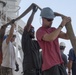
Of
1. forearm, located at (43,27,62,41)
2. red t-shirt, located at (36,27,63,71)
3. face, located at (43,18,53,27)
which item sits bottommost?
red t-shirt, located at (36,27,63,71)

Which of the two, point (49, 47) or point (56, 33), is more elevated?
point (56, 33)

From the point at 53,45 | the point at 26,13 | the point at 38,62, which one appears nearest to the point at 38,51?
the point at 38,62

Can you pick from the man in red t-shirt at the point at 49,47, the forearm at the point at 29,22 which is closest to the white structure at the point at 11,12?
the forearm at the point at 29,22

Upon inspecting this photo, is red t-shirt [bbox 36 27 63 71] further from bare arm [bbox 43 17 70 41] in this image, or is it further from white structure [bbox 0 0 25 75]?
white structure [bbox 0 0 25 75]

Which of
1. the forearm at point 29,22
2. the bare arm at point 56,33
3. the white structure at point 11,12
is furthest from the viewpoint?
the white structure at point 11,12

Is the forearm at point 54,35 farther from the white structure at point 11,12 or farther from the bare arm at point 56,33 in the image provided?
the white structure at point 11,12

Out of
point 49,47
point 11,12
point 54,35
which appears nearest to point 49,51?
point 49,47

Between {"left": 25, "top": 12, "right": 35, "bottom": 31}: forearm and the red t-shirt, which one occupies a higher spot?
{"left": 25, "top": 12, "right": 35, "bottom": 31}: forearm

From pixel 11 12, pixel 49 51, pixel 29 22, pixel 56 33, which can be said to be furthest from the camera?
pixel 11 12

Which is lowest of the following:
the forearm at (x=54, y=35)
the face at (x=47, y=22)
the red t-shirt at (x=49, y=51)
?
the red t-shirt at (x=49, y=51)

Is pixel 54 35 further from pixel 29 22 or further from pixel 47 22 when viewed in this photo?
pixel 29 22

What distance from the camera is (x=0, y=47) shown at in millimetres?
8227

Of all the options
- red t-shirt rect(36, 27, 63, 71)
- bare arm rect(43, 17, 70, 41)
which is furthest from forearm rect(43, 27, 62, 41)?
red t-shirt rect(36, 27, 63, 71)

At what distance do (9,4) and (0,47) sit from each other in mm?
7241
